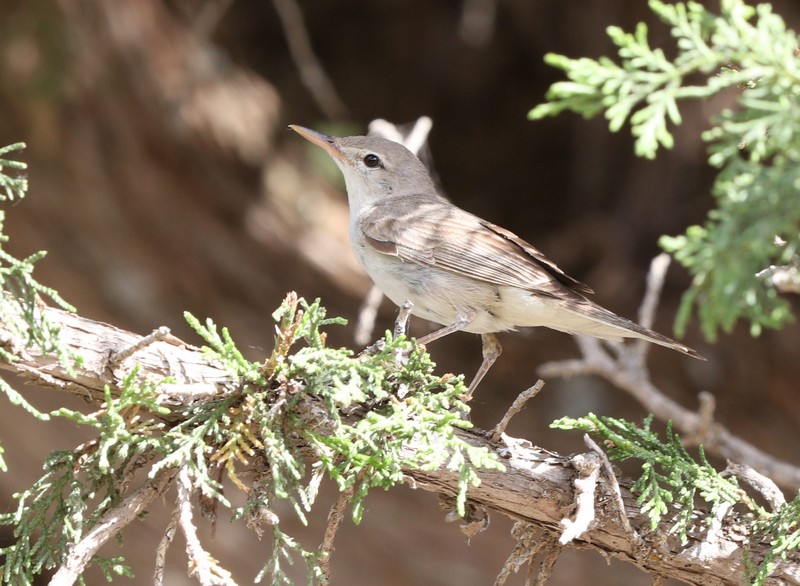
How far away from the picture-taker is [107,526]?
8.81 feet

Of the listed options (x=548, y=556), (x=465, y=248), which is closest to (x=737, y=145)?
(x=548, y=556)

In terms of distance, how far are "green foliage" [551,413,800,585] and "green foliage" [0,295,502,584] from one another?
0.51 metres

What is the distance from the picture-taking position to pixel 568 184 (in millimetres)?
8570

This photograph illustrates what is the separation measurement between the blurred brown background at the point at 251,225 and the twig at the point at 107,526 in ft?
11.4

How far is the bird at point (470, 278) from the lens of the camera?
13.4 feet

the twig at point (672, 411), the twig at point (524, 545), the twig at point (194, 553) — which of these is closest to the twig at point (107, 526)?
the twig at point (194, 553)

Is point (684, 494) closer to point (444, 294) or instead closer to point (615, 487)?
point (615, 487)

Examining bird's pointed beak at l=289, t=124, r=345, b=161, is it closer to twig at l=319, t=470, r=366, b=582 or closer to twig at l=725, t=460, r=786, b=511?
twig at l=319, t=470, r=366, b=582

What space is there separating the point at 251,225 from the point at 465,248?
287cm

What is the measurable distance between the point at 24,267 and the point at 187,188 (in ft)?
14.1

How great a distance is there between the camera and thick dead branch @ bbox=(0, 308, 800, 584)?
114 inches

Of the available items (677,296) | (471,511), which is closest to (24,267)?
(471,511)

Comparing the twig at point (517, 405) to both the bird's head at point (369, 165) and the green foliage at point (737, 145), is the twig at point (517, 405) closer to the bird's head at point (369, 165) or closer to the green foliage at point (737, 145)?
the green foliage at point (737, 145)

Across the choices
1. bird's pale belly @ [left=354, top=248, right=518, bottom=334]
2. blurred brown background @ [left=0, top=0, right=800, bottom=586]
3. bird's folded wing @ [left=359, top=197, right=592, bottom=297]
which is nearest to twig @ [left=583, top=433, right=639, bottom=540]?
bird's folded wing @ [left=359, top=197, right=592, bottom=297]
